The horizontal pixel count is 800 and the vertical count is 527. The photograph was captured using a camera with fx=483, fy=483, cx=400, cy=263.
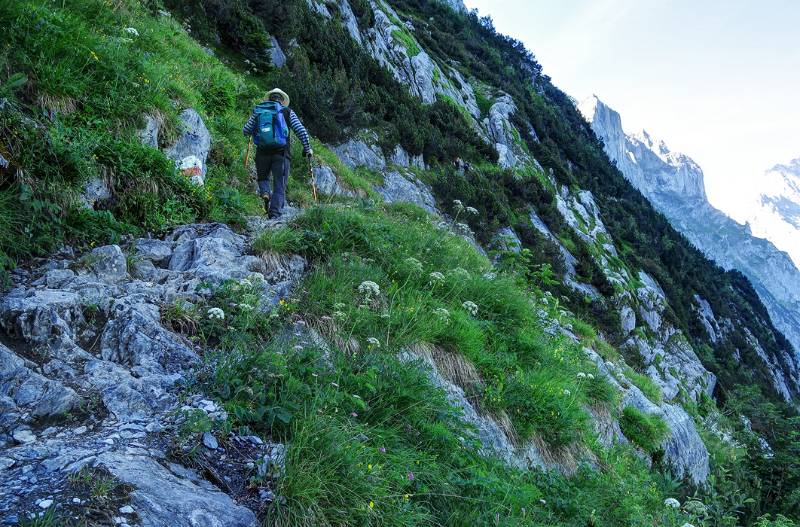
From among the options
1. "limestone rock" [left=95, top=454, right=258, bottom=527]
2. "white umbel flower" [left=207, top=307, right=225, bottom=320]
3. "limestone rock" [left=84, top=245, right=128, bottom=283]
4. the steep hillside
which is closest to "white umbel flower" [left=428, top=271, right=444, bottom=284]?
the steep hillside

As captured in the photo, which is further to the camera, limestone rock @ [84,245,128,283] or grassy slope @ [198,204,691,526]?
limestone rock @ [84,245,128,283]

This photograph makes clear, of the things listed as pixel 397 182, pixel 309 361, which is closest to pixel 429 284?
pixel 309 361

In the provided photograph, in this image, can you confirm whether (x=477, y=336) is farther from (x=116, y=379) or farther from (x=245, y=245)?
(x=116, y=379)

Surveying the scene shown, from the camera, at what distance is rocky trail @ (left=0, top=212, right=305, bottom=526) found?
2.21 meters

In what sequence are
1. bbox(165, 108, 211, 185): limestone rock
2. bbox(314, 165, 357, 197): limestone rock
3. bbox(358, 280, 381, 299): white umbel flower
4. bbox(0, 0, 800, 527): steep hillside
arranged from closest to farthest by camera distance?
bbox(0, 0, 800, 527): steep hillside < bbox(358, 280, 381, 299): white umbel flower < bbox(165, 108, 211, 185): limestone rock < bbox(314, 165, 357, 197): limestone rock

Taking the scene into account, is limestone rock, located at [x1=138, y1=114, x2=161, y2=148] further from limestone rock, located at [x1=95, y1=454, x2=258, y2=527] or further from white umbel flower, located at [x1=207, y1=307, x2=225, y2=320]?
limestone rock, located at [x1=95, y1=454, x2=258, y2=527]

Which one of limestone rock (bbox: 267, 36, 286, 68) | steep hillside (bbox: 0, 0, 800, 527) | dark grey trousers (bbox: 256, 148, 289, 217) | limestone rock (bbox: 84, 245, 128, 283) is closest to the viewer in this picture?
steep hillside (bbox: 0, 0, 800, 527)

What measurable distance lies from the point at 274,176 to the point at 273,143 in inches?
20.9

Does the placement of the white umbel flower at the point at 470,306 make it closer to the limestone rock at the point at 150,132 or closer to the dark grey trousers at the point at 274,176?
the dark grey trousers at the point at 274,176

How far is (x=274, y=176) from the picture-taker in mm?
7879

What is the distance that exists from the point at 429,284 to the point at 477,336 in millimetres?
932

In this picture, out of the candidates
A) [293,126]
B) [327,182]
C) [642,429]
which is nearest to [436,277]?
[293,126]

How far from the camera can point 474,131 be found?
82.1ft

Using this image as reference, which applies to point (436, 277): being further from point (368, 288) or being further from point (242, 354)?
point (242, 354)
